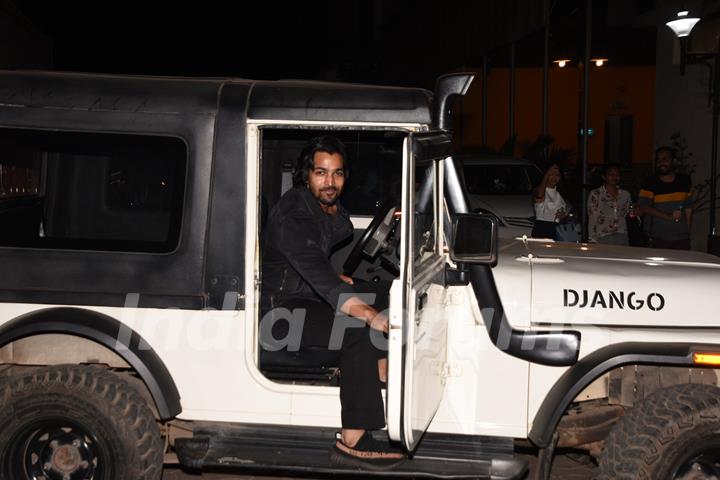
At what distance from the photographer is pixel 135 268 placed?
13.6 feet

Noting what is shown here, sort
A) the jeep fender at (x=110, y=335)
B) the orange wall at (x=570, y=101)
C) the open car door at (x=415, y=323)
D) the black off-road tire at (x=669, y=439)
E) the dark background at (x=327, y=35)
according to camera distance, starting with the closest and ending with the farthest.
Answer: the open car door at (x=415, y=323), the black off-road tire at (x=669, y=439), the jeep fender at (x=110, y=335), the dark background at (x=327, y=35), the orange wall at (x=570, y=101)

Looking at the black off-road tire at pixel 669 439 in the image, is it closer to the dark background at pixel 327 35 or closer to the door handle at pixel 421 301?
the door handle at pixel 421 301

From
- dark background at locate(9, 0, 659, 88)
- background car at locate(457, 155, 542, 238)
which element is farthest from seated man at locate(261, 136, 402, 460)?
dark background at locate(9, 0, 659, 88)

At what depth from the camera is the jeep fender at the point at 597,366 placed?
394 centimetres

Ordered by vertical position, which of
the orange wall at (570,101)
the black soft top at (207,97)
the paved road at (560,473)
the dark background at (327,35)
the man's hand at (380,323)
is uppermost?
the dark background at (327,35)

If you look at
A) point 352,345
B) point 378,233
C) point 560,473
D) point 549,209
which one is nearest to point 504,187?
point 549,209

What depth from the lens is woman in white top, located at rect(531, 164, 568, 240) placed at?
9.50 m

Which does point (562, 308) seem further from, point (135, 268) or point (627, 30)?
Answer: point (627, 30)

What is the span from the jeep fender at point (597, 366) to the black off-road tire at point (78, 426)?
5.68 ft

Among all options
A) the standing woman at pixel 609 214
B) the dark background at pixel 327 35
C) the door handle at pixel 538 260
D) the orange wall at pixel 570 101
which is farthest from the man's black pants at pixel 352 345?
the orange wall at pixel 570 101

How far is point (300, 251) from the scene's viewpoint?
13.7 feet

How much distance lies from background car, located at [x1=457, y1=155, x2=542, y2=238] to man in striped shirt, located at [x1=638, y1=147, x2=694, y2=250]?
2764 mm

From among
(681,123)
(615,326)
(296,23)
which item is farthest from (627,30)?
(296,23)

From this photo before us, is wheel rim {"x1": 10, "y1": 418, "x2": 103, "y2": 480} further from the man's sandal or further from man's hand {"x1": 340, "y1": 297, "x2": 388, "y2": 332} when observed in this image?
man's hand {"x1": 340, "y1": 297, "x2": 388, "y2": 332}
